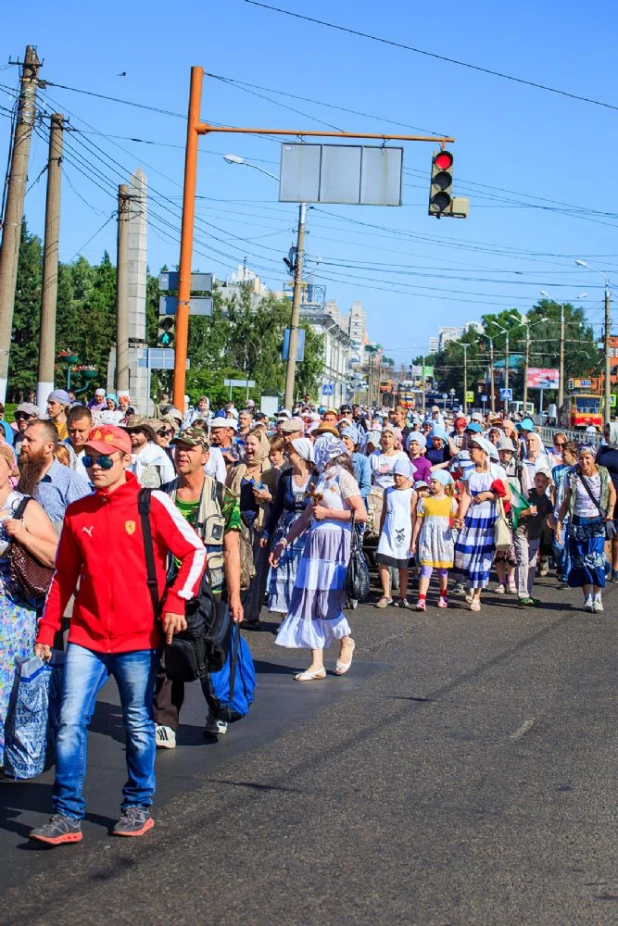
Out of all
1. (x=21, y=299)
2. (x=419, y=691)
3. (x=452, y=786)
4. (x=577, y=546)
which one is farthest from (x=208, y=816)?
(x=21, y=299)

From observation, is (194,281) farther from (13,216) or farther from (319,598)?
(319,598)

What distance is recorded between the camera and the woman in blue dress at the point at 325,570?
397 inches

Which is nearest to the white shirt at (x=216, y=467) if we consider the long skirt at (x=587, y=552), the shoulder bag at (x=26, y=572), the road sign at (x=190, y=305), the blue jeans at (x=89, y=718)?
the long skirt at (x=587, y=552)

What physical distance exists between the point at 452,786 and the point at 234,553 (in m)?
1.86

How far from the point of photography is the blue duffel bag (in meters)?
6.32

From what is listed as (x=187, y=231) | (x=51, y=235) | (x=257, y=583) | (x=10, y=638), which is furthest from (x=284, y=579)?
(x=51, y=235)

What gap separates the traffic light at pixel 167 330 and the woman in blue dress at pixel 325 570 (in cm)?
1077

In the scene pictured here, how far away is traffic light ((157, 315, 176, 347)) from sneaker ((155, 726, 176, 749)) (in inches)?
531

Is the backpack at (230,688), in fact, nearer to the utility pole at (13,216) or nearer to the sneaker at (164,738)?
the sneaker at (164,738)

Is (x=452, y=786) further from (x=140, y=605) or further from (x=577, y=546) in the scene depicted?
(x=577, y=546)

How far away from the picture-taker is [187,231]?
19.9 m

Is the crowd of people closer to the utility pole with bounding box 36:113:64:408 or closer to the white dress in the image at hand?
the white dress

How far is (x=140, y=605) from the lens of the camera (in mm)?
5945

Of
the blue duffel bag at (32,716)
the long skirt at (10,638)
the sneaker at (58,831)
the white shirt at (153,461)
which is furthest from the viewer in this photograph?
the white shirt at (153,461)
